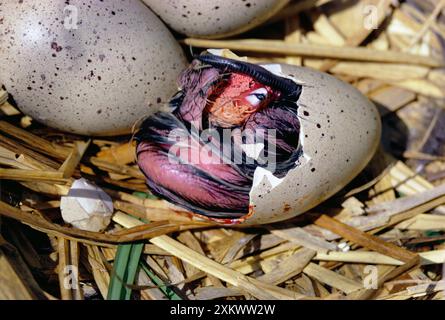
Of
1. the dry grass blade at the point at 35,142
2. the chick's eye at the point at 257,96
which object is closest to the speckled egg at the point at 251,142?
the chick's eye at the point at 257,96

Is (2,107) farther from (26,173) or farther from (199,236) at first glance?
(199,236)

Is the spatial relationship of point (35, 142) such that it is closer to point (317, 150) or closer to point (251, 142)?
point (251, 142)

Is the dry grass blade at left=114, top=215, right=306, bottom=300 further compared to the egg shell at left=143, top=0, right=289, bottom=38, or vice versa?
the egg shell at left=143, top=0, right=289, bottom=38

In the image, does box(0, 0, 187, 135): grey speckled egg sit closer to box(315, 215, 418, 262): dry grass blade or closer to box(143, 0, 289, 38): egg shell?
box(143, 0, 289, 38): egg shell

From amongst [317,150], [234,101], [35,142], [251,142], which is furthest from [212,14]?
[35,142]

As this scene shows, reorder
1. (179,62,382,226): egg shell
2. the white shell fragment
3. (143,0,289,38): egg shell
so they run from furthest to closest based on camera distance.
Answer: (143,0,289,38): egg shell, the white shell fragment, (179,62,382,226): egg shell

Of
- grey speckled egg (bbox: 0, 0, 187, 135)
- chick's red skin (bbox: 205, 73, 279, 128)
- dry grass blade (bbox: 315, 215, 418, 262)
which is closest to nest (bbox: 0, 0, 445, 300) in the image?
dry grass blade (bbox: 315, 215, 418, 262)

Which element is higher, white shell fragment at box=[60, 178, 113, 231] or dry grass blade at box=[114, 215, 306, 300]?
white shell fragment at box=[60, 178, 113, 231]
